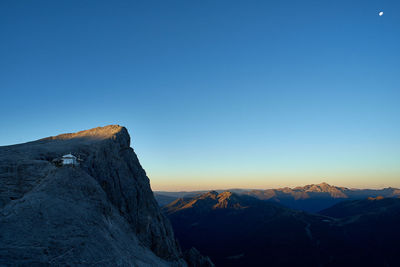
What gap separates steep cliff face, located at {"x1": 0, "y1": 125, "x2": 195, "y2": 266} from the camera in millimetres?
18484

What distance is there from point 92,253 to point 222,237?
172224mm

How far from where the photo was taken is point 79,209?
2627cm

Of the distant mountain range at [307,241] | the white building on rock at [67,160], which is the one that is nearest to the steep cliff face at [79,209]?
the white building on rock at [67,160]

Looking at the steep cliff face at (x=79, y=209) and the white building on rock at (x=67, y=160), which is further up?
→ the white building on rock at (x=67, y=160)

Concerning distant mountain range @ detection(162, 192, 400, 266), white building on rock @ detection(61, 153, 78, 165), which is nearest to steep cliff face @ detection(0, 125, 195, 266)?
white building on rock @ detection(61, 153, 78, 165)

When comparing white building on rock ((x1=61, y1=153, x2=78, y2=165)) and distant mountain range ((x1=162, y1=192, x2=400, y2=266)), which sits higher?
white building on rock ((x1=61, y1=153, x2=78, y2=165))

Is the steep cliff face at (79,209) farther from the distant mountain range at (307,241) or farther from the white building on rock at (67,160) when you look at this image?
the distant mountain range at (307,241)

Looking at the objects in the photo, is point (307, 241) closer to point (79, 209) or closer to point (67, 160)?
point (67, 160)

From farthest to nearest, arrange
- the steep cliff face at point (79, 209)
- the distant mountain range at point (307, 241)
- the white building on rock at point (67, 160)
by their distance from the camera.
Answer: the distant mountain range at point (307, 241) → the white building on rock at point (67, 160) → the steep cliff face at point (79, 209)

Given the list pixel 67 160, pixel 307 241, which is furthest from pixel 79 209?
pixel 307 241

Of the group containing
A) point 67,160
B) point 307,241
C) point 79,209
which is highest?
point 67,160

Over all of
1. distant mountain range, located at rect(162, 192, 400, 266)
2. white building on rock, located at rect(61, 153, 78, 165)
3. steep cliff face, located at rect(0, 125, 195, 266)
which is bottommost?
distant mountain range, located at rect(162, 192, 400, 266)

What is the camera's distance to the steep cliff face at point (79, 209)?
18484 millimetres

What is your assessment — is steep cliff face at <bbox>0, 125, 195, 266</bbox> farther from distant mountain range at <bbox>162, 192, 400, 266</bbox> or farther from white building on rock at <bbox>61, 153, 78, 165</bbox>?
distant mountain range at <bbox>162, 192, 400, 266</bbox>
